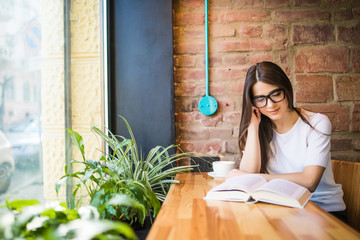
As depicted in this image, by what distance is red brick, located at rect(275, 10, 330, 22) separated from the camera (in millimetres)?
1910

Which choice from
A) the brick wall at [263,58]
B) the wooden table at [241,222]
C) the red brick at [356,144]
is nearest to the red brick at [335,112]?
the brick wall at [263,58]

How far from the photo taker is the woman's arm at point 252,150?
1610mm

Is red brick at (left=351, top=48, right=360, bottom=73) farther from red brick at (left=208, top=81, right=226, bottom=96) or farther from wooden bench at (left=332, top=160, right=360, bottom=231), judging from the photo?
red brick at (left=208, top=81, right=226, bottom=96)

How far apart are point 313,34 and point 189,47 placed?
829mm

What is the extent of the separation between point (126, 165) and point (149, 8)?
1.09m

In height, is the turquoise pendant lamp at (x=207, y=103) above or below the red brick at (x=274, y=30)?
below

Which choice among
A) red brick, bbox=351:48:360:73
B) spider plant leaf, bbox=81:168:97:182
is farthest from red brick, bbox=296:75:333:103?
spider plant leaf, bbox=81:168:97:182

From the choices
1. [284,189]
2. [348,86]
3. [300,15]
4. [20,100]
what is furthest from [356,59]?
[20,100]

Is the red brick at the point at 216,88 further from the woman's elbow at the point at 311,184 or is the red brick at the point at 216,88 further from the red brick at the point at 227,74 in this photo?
the woman's elbow at the point at 311,184

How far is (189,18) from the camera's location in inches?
77.0

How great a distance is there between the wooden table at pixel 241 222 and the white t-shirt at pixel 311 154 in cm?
43

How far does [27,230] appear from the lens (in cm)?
58

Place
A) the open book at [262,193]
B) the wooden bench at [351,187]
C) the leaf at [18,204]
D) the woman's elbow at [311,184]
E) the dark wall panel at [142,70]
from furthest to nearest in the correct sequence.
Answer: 1. the dark wall panel at [142,70]
2. the wooden bench at [351,187]
3. the woman's elbow at [311,184]
4. the open book at [262,193]
5. the leaf at [18,204]

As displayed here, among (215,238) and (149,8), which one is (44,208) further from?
(149,8)
